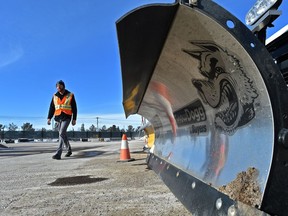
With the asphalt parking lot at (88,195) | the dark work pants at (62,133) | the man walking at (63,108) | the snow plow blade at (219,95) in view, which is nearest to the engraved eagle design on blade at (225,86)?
the snow plow blade at (219,95)

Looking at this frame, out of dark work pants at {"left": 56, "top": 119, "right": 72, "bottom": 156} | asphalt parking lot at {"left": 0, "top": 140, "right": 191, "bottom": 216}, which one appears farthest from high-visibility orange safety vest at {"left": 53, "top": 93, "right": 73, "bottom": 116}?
asphalt parking lot at {"left": 0, "top": 140, "right": 191, "bottom": 216}

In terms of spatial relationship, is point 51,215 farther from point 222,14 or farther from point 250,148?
point 222,14

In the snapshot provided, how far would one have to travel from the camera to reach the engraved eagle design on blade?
1.66m

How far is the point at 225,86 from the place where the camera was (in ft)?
6.33

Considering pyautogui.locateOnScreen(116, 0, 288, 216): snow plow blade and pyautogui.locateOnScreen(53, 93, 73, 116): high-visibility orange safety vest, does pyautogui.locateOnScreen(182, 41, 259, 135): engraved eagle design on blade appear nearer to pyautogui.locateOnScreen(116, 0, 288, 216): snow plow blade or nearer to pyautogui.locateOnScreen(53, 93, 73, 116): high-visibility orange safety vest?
pyautogui.locateOnScreen(116, 0, 288, 216): snow plow blade

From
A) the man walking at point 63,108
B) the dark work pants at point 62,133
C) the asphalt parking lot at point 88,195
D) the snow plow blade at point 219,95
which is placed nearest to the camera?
the snow plow blade at point 219,95

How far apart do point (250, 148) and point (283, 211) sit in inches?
14.9

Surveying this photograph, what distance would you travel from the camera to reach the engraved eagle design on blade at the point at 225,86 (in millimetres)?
1658

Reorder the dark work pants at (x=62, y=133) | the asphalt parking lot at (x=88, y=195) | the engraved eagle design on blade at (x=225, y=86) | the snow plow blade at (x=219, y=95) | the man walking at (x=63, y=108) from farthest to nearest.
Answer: the man walking at (x=63, y=108) → the dark work pants at (x=62, y=133) → the asphalt parking lot at (x=88, y=195) → the engraved eagle design on blade at (x=225, y=86) → the snow plow blade at (x=219, y=95)

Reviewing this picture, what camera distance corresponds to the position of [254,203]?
59.6 inches

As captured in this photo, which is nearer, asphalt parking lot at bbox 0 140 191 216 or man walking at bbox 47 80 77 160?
asphalt parking lot at bbox 0 140 191 216

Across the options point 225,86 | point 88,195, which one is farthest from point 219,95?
point 88,195

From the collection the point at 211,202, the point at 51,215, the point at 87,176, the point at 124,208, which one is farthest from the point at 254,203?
the point at 87,176

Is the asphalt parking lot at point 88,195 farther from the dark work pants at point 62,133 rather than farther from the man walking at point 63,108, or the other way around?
the man walking at point 63,108
